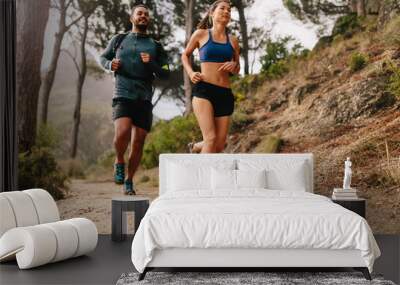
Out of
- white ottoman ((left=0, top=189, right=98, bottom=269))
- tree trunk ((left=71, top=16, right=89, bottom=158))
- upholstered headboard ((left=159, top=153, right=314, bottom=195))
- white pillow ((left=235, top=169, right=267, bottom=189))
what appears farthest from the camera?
tree trunk ((left=71, top=16, right=89, bottom=158))

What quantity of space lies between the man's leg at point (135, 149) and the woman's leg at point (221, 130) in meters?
0.88

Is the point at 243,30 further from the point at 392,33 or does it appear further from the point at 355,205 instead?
the point at 355,205

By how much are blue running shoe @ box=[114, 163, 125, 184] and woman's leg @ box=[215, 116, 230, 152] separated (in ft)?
3.82

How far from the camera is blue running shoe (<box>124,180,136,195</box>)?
8.16 m

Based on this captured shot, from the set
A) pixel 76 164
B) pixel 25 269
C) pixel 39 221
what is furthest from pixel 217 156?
pixel 25 269

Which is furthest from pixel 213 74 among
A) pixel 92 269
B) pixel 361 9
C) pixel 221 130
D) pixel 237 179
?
pixel 92 269

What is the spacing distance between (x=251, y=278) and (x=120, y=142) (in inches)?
126

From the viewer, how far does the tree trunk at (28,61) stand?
27.0 feet

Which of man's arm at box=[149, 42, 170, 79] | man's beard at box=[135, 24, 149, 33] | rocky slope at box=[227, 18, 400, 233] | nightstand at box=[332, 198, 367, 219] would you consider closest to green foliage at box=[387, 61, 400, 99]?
rocky slope at box=[227, 18, 400, 233]

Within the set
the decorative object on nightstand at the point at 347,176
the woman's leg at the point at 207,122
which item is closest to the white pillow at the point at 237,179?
the woman's leg at the point at 207,122

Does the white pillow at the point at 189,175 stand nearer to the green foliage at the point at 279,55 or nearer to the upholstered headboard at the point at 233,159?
the upholstered headboard at the point at 233,159

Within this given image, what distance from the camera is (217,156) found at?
7.81m

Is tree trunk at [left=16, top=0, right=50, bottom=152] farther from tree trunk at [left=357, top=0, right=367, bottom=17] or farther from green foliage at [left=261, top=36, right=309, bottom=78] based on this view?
tree trunk at [left=357, top=0, right=367, bottom=17]

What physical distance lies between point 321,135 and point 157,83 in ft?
6.59
